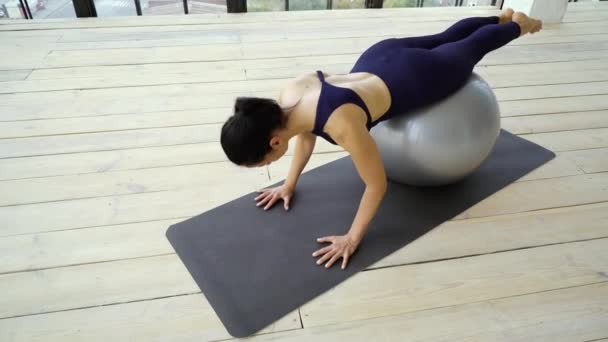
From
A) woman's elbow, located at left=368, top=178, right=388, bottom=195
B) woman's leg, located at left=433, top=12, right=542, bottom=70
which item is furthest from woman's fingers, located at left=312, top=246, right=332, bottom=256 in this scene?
woman's leg, located at left=433, top=12, right=542, bottom=70

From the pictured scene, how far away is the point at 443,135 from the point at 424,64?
24 centimetres

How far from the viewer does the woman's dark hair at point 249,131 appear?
1.09 meters

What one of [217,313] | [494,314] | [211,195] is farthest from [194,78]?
[494,314]

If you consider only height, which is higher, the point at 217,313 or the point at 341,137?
the point at 341,137

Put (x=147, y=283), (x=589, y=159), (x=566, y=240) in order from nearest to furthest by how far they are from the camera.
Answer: (x=147, y=283) → (x=566, y=240) → (x=589, y=159)

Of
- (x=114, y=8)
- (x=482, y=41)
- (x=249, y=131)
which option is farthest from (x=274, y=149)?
(x=114, y=8)

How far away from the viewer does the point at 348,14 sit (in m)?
3.45

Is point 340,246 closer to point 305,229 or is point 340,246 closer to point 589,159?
point 305,229

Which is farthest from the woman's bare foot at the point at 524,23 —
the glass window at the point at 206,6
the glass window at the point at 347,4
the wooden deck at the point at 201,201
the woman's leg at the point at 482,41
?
the glass window at the point at 206,6

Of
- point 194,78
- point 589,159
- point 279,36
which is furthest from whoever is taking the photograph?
point 279,36

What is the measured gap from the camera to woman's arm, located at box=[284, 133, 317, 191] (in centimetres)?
147

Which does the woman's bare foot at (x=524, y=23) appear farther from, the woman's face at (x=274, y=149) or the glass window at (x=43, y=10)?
the glass window at (x=43, y=10)

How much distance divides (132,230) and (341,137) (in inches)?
31.9

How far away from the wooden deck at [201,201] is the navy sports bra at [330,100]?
0.50 m
